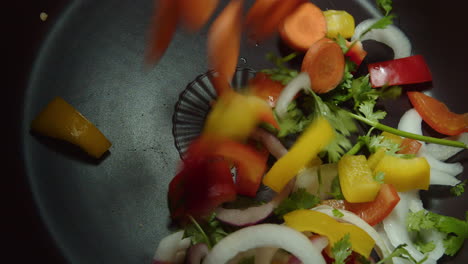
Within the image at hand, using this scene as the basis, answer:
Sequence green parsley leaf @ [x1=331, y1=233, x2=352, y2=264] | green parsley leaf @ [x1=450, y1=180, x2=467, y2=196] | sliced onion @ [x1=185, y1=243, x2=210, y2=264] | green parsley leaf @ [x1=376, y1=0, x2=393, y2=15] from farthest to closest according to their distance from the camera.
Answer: green parsley leaf @ [x1=376, y1=0, x2=393, y2=15]
green parsley leaf @ [x1=450, y1=180, x2=467, y2=196]
sliced onion @ [x1=185, y1=243, x2=210, y2=264]
green parsley leaf @ [x1=331, y1=233, x2=352, y2=264]

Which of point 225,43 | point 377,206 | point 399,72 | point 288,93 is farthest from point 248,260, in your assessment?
point 399,72

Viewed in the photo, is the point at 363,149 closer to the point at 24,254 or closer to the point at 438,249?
the point at 438,249

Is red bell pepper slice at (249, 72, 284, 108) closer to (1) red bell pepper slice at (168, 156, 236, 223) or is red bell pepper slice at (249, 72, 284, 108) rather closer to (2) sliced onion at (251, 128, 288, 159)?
(2) sliced onion at (251, 128, 288, 159)

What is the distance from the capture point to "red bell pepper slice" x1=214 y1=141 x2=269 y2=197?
147 centimetres

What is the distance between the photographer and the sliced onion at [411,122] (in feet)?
5.40

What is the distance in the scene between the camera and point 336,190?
1481 millimetres

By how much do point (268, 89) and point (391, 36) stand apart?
0.58 meters

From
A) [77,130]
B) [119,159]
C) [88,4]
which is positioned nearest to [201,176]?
[119,159]

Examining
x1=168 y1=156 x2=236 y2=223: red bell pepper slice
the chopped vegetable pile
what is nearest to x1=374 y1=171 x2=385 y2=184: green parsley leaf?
the chopped vegetable pile

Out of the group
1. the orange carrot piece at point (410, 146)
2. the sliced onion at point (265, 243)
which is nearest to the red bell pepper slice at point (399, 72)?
the orange carrot piece at point (410, 146)

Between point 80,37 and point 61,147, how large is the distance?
44cm

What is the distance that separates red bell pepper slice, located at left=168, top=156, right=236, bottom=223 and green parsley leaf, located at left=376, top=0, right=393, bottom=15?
890 mm

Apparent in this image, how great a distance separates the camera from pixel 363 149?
1.63 m

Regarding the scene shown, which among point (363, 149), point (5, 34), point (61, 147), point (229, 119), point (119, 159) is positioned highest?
point (5, 34)
